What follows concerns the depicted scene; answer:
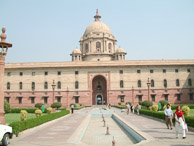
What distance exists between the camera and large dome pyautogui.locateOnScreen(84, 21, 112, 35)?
51178 millimetres

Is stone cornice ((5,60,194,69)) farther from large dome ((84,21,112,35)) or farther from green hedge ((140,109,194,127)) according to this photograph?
green hedge ((140,109,194,127))

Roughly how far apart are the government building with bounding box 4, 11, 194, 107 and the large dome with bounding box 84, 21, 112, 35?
1274 centimetres

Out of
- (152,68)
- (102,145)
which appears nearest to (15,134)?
(102,145)

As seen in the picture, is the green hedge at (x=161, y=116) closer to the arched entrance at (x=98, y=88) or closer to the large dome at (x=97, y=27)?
the arched entrance at (x=98, y=88)

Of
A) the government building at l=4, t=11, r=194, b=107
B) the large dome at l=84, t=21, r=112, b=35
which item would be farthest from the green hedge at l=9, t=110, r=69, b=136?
the large dome at l=84, t=21, r=112, b=35

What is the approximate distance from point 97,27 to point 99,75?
15.2m

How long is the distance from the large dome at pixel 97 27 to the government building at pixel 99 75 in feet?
41.8

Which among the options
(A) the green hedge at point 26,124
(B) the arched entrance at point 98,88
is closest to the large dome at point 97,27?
(B) the arched entrance at point 98,88

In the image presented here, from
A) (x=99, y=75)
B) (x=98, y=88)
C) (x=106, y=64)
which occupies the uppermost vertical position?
(x=106, y=64)

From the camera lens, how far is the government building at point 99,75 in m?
40.4

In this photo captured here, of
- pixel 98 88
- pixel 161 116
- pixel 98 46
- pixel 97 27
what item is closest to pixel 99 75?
pixel 98 88

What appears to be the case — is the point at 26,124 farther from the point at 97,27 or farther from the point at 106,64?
the point at 97,27

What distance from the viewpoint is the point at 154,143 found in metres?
7.52

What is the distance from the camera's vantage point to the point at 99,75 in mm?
41406
